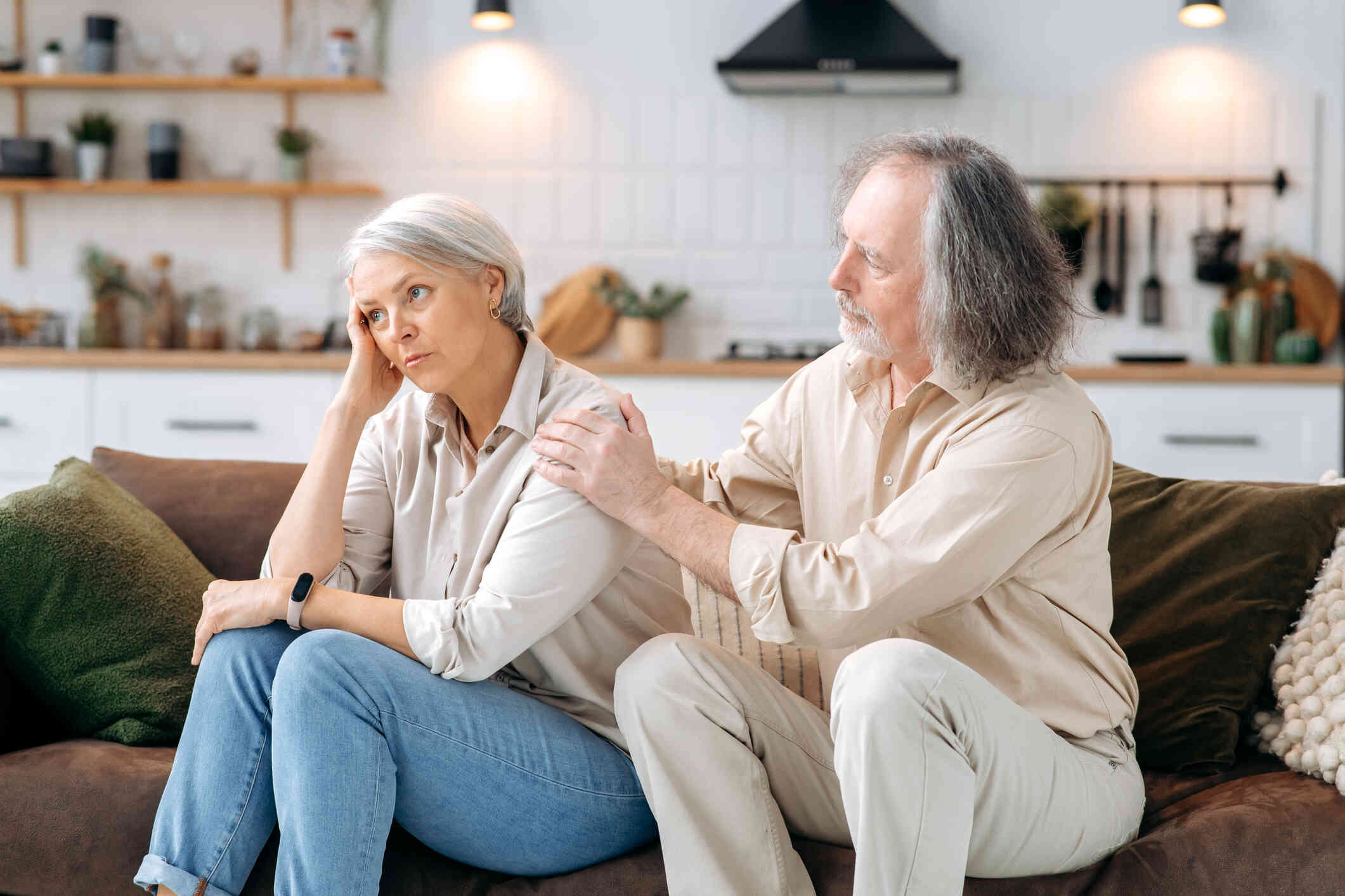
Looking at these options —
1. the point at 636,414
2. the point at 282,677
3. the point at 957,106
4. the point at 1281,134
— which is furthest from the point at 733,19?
the point at 282,677

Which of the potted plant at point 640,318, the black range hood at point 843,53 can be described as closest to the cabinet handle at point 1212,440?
the black range hood at point 843,53

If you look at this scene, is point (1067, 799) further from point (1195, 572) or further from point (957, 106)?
point (957, 106)

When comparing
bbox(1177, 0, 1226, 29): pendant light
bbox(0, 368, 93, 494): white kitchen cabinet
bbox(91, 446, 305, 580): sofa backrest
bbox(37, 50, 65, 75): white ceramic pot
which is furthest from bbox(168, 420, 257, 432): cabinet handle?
bbox(1177, 0, 1226, 29): pendant light

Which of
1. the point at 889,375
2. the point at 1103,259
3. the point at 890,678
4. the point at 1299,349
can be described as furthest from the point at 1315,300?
the point at 890,678

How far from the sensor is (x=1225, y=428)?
3797 mm

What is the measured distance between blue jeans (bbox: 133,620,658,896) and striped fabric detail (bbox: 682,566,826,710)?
0.37m

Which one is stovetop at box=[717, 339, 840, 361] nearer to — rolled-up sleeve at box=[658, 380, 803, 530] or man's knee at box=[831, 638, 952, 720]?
rolled-up sleeve at box=[658, 380, 803, 530]

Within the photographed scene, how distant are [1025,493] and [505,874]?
0.81 meters

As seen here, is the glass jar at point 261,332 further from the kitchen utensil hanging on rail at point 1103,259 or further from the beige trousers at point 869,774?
the beige trousers at point 869,774

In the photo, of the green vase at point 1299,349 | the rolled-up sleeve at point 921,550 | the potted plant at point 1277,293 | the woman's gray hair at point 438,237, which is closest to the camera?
the rolled-up sleeve at point 921,550

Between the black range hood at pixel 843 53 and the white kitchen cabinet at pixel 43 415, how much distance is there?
93.9 inches

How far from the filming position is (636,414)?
1.72 meters

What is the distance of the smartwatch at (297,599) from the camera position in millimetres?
1617

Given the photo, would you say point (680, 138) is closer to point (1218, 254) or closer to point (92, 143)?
point (1218, 254)
